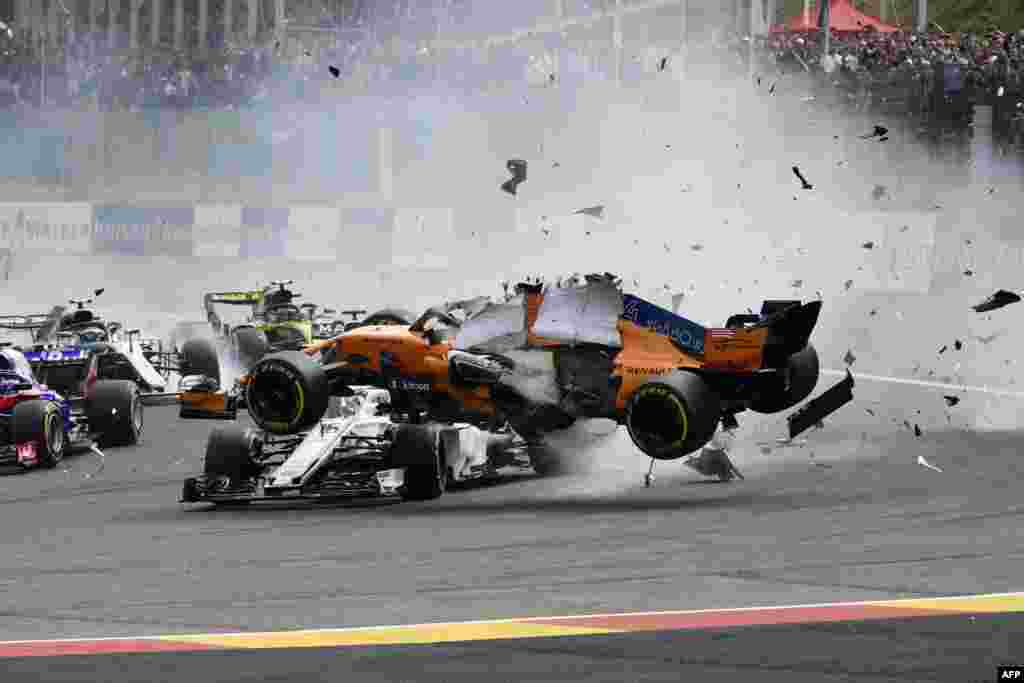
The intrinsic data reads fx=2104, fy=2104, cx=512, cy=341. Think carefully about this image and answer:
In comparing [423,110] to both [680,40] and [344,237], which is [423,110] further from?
[680,40]

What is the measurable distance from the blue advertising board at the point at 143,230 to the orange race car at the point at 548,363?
32570 millimetres

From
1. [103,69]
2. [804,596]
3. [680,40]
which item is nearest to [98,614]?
[804,596]

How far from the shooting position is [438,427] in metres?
18.4

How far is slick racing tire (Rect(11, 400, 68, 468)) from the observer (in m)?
21.4

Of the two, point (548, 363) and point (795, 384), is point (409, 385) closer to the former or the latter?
point (548, 363)

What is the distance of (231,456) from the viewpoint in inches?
727

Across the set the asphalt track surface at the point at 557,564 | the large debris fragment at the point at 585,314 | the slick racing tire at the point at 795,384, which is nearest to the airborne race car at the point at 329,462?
the asphalt track surface at the point at 557,564

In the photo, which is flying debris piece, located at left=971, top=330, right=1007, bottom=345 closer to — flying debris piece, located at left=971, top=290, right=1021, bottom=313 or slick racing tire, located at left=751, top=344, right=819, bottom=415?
flying debris piece, located at left=971, top=290, right=1021, bottom=313

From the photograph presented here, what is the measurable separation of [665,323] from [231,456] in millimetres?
3985

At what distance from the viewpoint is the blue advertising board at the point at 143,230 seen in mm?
51406

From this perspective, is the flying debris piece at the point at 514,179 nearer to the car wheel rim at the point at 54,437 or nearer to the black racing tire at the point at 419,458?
the car wheel rim at the point at 54,437

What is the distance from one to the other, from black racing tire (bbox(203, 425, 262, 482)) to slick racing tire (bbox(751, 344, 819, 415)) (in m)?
4.48

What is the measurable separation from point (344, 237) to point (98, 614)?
1538 inches

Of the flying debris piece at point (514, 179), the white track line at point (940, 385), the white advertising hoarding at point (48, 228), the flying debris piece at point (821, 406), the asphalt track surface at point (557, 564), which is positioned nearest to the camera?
the asphalt track surface at point (557, 564)
